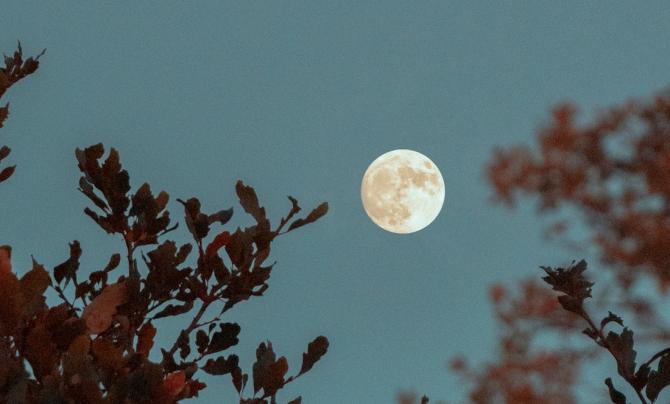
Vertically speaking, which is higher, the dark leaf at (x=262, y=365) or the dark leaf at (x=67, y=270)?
the dark leaf at (x=67, y=270)

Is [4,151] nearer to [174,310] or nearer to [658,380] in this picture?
[174,310]

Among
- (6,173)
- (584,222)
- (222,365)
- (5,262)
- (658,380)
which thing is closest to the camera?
(5,262)

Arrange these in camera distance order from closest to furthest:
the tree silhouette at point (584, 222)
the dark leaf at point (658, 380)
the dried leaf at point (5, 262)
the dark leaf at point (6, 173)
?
the dried leaf at point (5, 262), the dark leaf at point (658, 380), the dark leaf at point (6, 173), the tree silhouette at point (584, 222)

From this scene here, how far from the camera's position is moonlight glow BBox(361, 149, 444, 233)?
11.5m

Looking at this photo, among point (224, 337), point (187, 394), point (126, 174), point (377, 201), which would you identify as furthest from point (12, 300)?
point (377, 201)

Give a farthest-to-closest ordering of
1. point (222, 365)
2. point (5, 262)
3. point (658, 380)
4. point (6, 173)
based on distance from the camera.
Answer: point (6, 173)
point (222, 365)
point (658, 380)
point (5, 262)

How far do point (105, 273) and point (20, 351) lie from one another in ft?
1.50

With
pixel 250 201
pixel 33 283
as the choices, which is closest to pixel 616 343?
pixel 250 201

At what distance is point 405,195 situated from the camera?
11.5 m

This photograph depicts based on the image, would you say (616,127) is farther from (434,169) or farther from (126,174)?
(126,174)

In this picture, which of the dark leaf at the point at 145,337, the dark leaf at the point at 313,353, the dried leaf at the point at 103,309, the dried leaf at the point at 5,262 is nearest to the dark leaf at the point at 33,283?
the dried leaf at the point at 5,262

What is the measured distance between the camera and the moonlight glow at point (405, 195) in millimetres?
11531

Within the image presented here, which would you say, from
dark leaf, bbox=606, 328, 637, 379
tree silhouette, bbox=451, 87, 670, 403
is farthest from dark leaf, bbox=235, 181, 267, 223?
tree silhouette, bbox=451, 87, 670, 403

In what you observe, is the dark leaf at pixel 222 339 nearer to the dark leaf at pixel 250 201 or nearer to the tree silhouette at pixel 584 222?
the dark leaf at pixel 250 201
